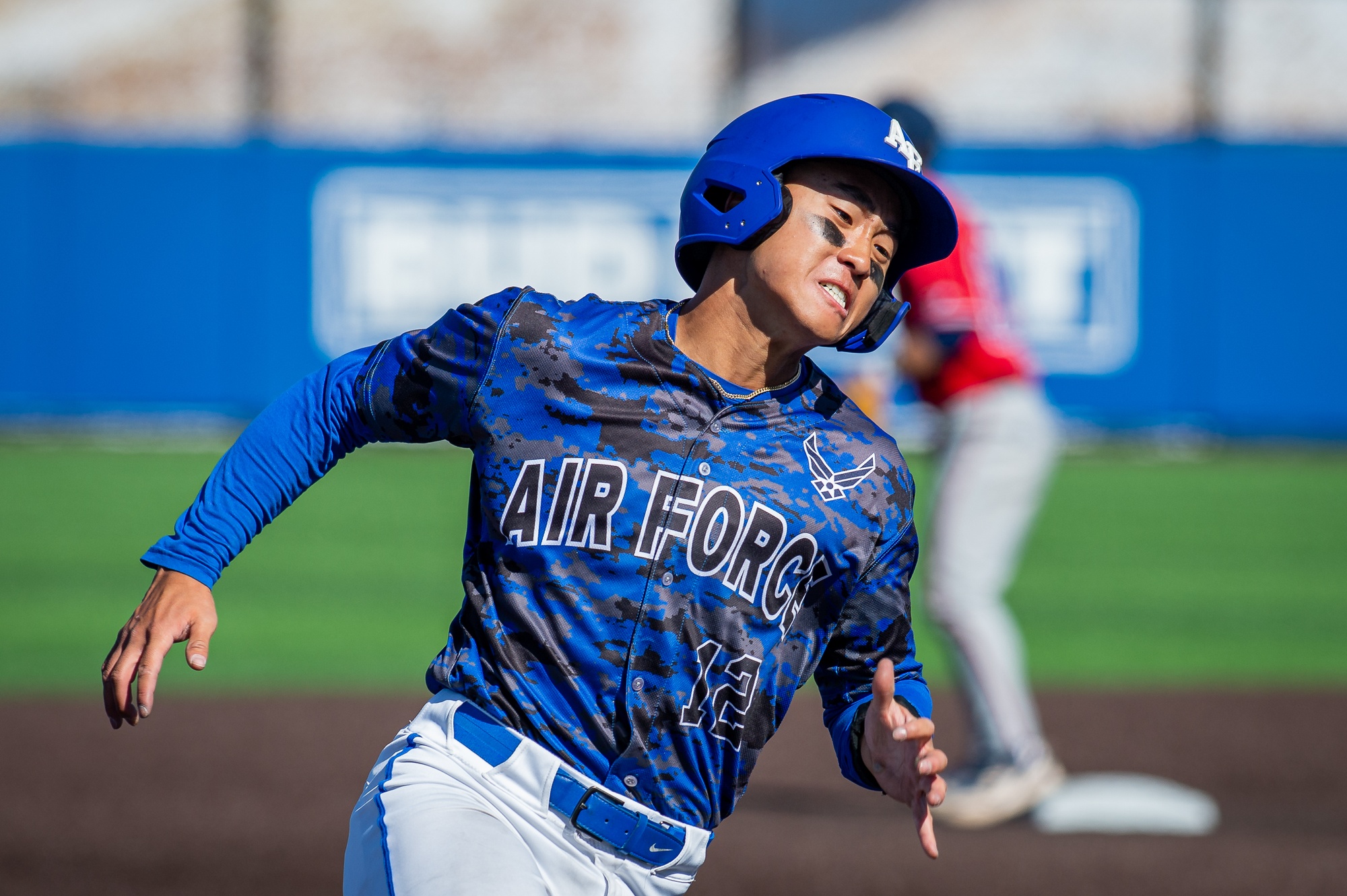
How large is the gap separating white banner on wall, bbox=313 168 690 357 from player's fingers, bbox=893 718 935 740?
14.0 metres

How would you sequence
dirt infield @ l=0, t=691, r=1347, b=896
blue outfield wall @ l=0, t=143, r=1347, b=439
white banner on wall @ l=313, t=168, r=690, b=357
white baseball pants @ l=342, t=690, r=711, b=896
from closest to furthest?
1. white baseball pants @ l=342, t=690, r=711, b=896
2. dirt infield @ l=0, t=691, r=1347, b=896
3. blue outfield wall @ l=0, t=143, r=1347, b=439
4. white banner on wall @ l=313, t=168, r=690, b=357

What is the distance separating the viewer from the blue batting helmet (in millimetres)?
2812

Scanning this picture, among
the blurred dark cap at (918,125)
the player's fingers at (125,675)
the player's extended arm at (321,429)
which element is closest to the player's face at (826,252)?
the player's extended arm at (321,429)

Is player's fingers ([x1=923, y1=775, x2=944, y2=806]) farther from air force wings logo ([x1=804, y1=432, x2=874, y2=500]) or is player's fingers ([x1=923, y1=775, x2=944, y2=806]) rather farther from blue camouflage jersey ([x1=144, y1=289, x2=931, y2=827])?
air force wings logo ([x1=804, y1=432, x2=874, y2=500])

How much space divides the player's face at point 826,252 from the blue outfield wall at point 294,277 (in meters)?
13.6

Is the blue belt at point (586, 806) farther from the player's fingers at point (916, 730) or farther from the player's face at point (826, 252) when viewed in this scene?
the player's face at point (826, 252)

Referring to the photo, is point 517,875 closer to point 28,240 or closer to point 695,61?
point 28,240

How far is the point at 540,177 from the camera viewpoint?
16656 mm

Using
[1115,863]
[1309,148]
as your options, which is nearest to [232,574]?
[1115,863]

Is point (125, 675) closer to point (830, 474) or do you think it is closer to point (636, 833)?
point (636, 833)

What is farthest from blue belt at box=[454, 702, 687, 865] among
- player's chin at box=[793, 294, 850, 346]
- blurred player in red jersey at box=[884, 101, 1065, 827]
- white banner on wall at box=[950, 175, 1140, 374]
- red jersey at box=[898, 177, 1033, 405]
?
white banner on wall at box=[950, 175, 1140, 374]

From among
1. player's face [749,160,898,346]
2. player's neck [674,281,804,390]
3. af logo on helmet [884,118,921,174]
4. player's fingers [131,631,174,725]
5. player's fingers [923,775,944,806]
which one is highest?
af logo on helmet [884,118,921,174]

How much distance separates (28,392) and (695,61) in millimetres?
14008

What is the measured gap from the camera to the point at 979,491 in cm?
570
